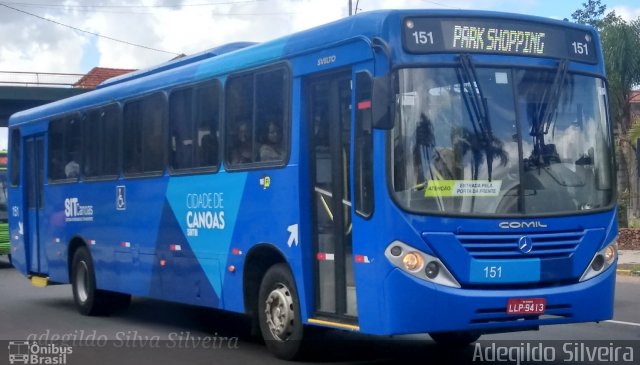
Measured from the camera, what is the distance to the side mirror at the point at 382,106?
8828 mm

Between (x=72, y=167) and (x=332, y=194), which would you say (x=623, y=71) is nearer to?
(x=72, y=167)

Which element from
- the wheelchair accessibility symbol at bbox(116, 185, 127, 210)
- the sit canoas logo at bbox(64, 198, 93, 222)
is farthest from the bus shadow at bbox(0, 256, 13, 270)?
the wheelchair accessibility symbol at bbox(116, 185, 127, 210)

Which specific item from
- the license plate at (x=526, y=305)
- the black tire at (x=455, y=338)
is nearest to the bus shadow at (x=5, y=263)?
the black tire at (x=455, y=338)

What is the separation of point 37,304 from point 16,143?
9.76ft

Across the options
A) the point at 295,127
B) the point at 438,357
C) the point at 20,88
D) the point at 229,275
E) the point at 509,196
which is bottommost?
the point at 438,357

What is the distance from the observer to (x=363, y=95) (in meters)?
9.30

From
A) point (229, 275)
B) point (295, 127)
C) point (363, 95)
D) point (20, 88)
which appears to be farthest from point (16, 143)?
point (20, 88)

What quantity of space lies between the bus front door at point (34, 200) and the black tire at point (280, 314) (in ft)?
25.0

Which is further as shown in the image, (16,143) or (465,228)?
(16,143)

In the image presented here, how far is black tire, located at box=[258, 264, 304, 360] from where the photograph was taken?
1029cm

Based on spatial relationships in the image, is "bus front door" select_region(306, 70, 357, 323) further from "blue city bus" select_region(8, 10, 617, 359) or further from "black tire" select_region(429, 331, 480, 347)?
"black tire" select_region(429, 331, 480, 347)

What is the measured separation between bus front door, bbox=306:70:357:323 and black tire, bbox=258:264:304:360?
369mm

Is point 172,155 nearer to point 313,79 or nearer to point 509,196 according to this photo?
point 313,79

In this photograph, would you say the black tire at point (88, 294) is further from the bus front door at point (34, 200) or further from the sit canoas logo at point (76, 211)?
the bus front door at point (34, 200)
